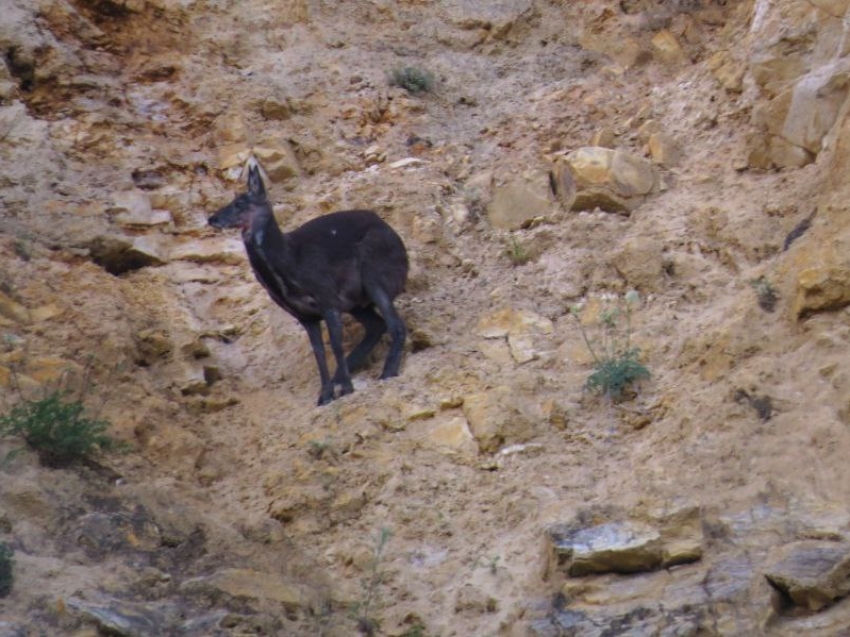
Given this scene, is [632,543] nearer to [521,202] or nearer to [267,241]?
[267,241]

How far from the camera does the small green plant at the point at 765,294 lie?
10.4 meters

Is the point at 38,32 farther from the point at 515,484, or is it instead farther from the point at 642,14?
the point at 515,484

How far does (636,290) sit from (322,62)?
4562 mm

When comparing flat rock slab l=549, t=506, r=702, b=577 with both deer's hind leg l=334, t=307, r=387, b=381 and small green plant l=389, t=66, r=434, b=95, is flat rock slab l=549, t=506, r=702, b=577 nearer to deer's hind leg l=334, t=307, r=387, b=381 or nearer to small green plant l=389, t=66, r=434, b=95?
deer's hind leg l=334, t=307, r=387, b=381

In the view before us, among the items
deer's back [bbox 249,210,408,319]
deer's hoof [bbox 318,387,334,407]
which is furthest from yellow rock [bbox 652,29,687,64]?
deer's hoof [bbox 318,387,334,407]

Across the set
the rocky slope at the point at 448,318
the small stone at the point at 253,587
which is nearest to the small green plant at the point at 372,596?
the rocky slope at the point at 448,318

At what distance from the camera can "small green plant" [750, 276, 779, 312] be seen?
10391 millimetres

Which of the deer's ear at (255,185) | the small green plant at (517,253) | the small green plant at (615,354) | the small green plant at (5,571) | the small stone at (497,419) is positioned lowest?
the small stone at (497,419)

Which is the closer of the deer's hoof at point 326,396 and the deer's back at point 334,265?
the deer's hoof at point 326,396

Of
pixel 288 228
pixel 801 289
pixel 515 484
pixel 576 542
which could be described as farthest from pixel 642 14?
pixel 576 542

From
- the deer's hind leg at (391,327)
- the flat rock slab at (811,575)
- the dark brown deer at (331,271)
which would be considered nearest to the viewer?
the flat rock slab at (811,575)

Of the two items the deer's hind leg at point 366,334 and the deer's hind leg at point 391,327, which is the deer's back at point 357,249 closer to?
the deer's hind leg at point 391,327

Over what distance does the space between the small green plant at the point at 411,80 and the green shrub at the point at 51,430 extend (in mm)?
5571

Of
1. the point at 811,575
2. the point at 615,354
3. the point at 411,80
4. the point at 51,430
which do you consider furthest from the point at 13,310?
the point at 811,575
